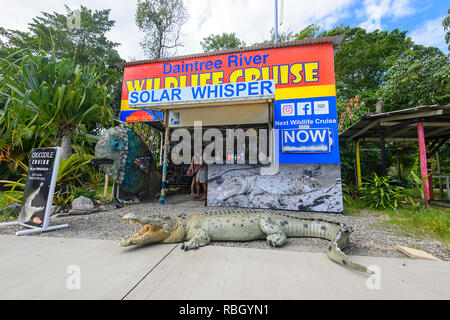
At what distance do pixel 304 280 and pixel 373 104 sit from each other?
1280 centimetres

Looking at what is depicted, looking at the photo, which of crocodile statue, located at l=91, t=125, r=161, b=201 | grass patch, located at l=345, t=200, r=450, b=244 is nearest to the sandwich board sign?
crocodile statue, located at l=91, t=125, r=161, b=201

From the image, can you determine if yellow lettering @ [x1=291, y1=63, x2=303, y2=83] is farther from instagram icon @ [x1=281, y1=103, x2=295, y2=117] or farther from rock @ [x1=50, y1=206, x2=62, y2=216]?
rock @ [x1=50, y1=206, x2=62, y2=216]

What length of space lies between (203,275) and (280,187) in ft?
12.5

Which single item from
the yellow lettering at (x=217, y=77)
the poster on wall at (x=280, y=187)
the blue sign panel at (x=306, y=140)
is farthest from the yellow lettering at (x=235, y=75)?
the poster on wall at (x=280, y=187)

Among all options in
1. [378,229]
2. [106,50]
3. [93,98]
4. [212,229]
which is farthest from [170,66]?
[106,50]

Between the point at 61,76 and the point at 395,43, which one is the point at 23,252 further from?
the point at 395,43

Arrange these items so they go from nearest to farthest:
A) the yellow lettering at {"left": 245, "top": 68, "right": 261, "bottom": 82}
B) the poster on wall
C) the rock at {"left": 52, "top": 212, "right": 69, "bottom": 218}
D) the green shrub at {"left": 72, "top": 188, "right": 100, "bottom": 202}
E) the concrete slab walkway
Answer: the concrete slab walkway < the rock at {"left": 52, "top": 212, "right": 69, "bottom": 218} < the green shrub at {"left": 72, "top": 188, "right": 100, "bottom": 202} < the poster on wall < the yellow lettering at {"left": 245, "top": 68, "right": 261, "bottom": 82}

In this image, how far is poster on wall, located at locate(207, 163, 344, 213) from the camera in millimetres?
4895

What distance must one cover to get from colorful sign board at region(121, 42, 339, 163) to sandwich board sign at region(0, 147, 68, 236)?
2165 mm

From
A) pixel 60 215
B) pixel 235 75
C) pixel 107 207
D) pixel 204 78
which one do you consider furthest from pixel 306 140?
pixel 60 215

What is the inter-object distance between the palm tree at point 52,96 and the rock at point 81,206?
1227 millimetres

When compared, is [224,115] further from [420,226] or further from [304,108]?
[420,226]

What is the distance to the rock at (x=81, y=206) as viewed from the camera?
4395 millimetres

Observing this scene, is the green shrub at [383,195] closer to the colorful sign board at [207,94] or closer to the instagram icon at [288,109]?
the instagram icon at [288,109]
